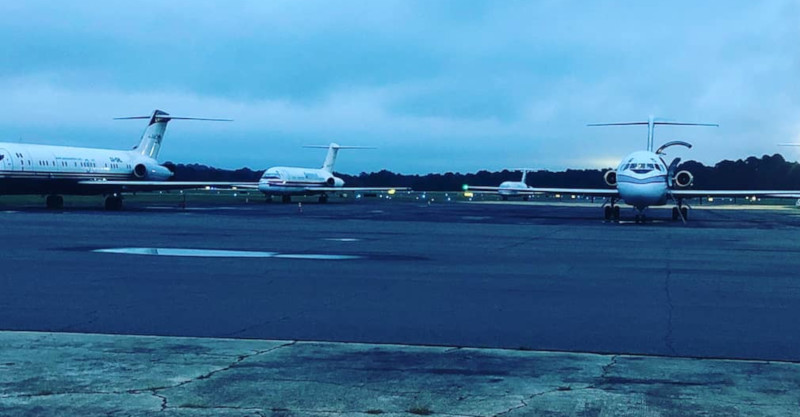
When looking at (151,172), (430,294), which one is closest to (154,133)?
(151,172)

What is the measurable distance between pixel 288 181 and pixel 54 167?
77.8ft

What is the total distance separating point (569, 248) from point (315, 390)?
14.2m

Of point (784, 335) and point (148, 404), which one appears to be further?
point (784, 335)

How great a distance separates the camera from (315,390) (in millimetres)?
5746

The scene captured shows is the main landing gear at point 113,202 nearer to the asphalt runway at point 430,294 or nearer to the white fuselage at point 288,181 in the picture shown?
the white fuselage at point 288,181

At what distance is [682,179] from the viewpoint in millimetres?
35406

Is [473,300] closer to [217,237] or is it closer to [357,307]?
[357,307]

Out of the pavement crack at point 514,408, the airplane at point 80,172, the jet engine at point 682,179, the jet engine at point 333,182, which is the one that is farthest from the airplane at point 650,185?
the jet engine at point 333,182

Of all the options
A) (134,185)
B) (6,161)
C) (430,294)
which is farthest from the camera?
(134,185)

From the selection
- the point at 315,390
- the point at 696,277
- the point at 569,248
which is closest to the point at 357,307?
the point at 315,390

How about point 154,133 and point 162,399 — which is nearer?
point 162,399

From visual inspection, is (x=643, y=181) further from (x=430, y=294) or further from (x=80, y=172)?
(x=80, y=172)

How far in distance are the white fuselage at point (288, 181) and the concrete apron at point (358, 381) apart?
5485 cm

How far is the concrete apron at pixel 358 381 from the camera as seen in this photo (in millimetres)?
5273
